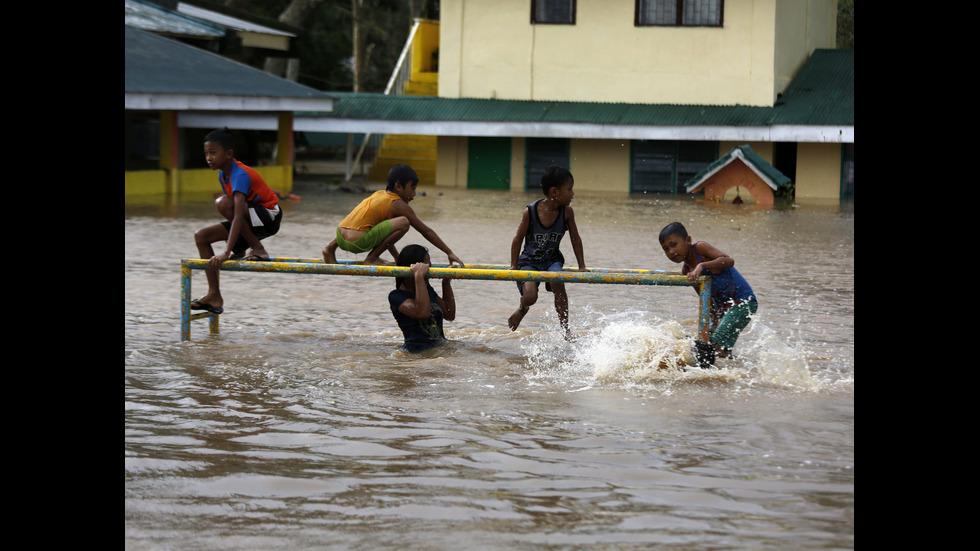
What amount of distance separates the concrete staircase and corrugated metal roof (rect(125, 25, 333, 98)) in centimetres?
495

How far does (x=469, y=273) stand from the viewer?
7.17 metres

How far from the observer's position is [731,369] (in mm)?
7016

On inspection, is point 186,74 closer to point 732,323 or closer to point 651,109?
point 651,109

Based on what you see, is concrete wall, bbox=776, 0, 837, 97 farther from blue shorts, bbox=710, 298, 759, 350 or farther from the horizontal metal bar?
the horizontal metal bar

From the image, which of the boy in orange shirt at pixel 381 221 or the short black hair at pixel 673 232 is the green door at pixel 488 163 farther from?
the short black hair at pixel 673 232

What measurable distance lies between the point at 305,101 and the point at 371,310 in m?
16.2

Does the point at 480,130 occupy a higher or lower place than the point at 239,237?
higher

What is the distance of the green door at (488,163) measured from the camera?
94.7 ft

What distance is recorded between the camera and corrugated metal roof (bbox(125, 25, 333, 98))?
2162 cm

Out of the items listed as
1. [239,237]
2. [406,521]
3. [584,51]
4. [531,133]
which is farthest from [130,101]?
[406,521]

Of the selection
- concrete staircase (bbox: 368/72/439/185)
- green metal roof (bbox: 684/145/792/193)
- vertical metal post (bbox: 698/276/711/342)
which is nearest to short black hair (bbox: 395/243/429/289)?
vertical metal post (bbox: 698/276/711/342)

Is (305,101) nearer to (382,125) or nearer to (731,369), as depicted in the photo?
(382,125)

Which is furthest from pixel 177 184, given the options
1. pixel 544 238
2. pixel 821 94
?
pixel 544 238

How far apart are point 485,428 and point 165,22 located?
2580cm
